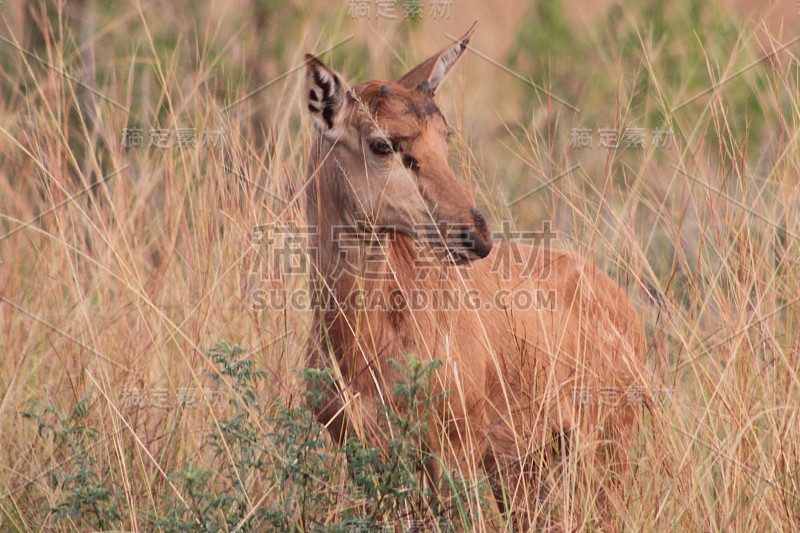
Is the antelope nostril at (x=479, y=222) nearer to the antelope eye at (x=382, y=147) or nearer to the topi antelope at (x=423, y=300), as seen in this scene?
the topi antelope at (x=423, y=300)

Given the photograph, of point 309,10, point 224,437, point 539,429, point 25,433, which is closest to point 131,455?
point 25,433

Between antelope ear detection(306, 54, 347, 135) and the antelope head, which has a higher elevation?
antelope ear detection(306, 54, 347, 135)

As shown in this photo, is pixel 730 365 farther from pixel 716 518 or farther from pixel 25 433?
pixel 25 433

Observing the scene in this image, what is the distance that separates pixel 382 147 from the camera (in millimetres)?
4277

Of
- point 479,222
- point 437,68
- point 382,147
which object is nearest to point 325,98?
point 382,147

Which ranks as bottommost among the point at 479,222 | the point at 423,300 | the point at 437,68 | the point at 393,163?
the point at 423,300

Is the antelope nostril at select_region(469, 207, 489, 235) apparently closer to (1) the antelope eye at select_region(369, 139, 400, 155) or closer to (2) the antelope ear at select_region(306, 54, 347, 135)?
(1) the antelope eye at select_region(369, 139, 400, 155)

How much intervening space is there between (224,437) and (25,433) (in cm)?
164

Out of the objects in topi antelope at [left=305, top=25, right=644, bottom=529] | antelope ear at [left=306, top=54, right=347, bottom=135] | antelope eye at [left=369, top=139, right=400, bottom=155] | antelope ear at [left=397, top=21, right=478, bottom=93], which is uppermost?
antelope ear at [left=397, top=21, right=478, bottom=93]

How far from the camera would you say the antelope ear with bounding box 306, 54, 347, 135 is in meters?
4.31

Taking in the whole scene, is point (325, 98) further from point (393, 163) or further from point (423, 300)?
point (423, 300)

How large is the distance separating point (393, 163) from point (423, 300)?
0.68 m

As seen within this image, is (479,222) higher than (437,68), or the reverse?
(437,68)

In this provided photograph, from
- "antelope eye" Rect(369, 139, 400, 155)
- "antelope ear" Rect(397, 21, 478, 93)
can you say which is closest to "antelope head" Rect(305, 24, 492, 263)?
"antelope eye" Rect(369, 139, 400, 155)
